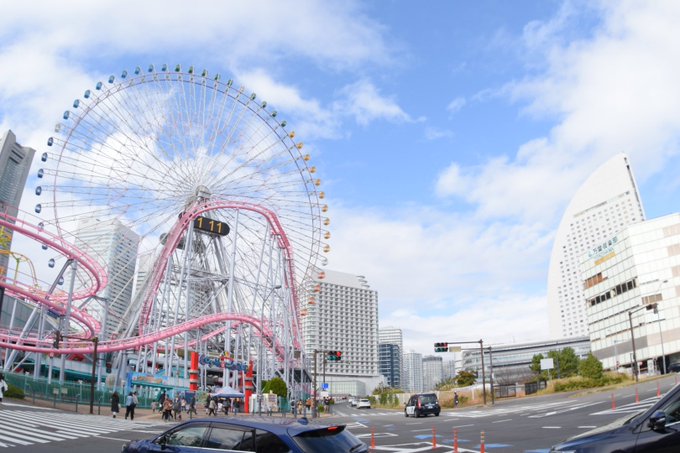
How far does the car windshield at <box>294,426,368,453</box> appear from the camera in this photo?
7176 millimetres

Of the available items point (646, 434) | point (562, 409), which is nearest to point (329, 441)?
point (646, 434)

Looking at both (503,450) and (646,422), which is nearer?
(646,422)

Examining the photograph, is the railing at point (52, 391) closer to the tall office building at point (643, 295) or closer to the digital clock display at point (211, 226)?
the digital clock display at point (211, 226)

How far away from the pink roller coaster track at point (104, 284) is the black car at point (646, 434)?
155 feet

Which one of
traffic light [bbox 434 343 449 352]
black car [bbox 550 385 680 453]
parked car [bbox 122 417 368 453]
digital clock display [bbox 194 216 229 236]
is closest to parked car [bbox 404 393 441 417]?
traffic light [bbox 434 343 449 352]

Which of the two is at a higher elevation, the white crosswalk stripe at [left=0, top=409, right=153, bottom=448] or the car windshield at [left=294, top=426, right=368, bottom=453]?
the car windshield at [left=294, top=426, right=368, bottom=453]

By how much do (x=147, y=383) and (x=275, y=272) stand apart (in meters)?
22.1

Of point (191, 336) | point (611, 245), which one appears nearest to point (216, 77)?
point (191, 336)

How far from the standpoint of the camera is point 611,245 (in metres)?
90.4

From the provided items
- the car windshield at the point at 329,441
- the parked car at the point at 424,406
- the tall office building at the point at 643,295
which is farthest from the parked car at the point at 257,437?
the tall office building at the point at 643,295

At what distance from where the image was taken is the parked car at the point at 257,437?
7.25 metres

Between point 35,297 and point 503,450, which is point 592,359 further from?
point 35,297

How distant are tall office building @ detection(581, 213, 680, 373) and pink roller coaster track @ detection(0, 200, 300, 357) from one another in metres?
48.3

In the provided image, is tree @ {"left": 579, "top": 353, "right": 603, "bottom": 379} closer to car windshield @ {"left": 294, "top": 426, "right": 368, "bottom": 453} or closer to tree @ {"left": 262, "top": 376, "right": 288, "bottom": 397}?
tree @ {"left": 262, "top": 376, "right": 288, "bottom": 397}
